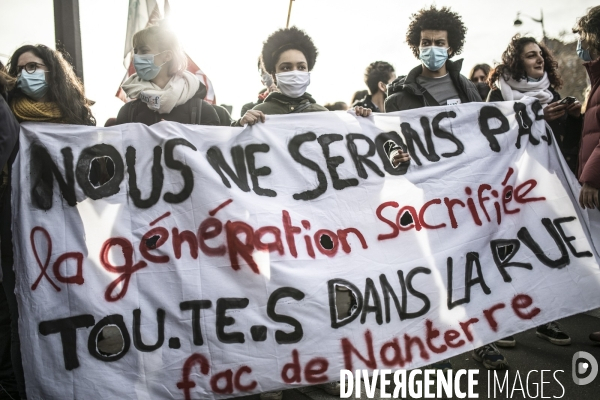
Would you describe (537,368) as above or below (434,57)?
below

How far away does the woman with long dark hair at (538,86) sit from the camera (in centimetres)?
348

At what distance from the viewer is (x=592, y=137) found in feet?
10.2

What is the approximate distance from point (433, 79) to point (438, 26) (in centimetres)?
41

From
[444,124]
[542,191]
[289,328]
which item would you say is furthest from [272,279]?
[542,191]

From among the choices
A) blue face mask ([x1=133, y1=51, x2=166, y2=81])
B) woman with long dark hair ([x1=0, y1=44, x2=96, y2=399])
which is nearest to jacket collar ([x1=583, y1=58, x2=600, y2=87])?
blue face mask ([x1=133, y1=51, x2=166, y2=81])

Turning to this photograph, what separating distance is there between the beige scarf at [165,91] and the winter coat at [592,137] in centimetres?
233

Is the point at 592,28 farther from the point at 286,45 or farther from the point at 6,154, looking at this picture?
the point at 6,154

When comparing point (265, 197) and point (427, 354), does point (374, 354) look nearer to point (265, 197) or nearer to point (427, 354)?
point (427, 354)

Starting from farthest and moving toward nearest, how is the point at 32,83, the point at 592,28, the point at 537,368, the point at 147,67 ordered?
the point at 147,67, the point at 592,28, the point at 537,368, the point at 32,83


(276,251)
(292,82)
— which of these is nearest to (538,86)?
(292,82)

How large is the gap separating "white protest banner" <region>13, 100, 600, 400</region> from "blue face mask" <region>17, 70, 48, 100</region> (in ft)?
0.90

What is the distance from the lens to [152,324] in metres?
2.58

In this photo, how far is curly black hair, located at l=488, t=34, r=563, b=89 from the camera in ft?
11.9

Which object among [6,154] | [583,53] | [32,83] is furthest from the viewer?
[583,53]
